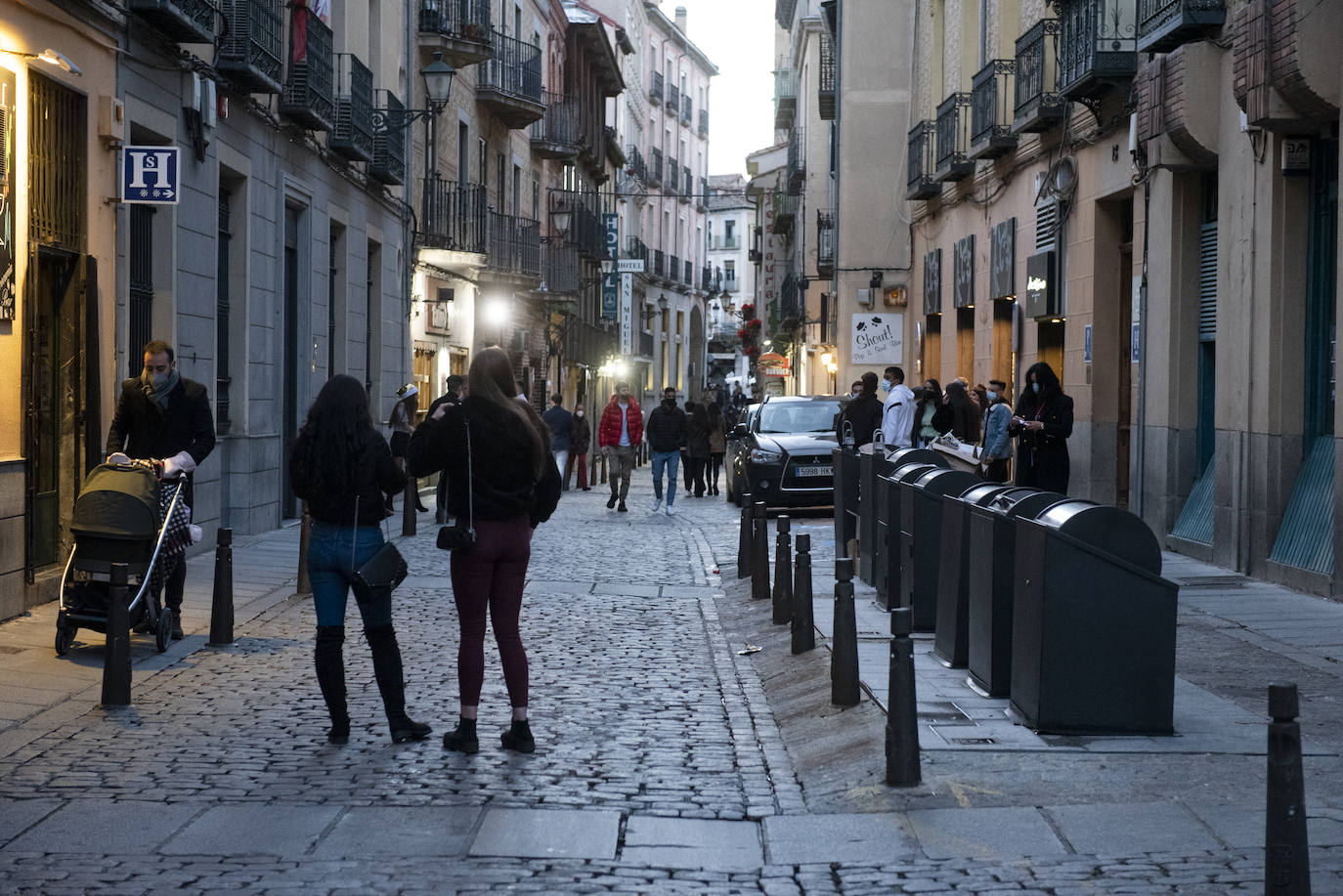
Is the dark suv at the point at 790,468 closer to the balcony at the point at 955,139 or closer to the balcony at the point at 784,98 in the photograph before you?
the balcony at the point at 955,139

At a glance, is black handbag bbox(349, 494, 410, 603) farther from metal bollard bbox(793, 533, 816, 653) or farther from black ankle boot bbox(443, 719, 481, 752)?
metal bollard bbox(793, 533, 816, 653)

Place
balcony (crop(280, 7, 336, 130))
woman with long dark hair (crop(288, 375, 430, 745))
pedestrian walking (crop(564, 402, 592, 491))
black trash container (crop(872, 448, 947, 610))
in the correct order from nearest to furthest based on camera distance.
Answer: woman with long dark hair (crop(288, 375, 430, 745)) < black trash container (crop(872, 448, 947, 610)) < balcony (crop(280, 7, 336, 130)) < pedestrian walking (crop(564, 402, 592, 491))

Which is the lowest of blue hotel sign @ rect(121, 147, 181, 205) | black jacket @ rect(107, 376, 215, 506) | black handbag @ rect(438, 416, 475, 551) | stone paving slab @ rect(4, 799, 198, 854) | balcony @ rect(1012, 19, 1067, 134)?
stone paving slab @ rect(4, 799, 198, 854)

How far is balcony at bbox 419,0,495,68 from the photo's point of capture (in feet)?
89.8

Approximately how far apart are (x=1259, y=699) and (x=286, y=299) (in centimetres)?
1471

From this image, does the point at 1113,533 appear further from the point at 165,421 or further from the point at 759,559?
the point at 759,559

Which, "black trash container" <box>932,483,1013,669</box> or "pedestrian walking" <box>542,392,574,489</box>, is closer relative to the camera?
"black trash container" <box>932,483,1013,669</box>

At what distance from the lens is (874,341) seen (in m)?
32.2

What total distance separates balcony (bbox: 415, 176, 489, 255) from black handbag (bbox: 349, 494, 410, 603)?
2086 centimetres

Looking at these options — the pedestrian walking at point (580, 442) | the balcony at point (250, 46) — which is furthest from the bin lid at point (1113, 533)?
the pedestrian walking at point (580, 442)

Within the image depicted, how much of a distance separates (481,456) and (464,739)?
1.22 metres

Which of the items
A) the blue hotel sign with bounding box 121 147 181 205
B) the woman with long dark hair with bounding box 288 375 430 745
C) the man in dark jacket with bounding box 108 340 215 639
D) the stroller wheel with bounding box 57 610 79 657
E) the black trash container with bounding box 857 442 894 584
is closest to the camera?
the woman with long dark hair with bounding box 288 375 430 745

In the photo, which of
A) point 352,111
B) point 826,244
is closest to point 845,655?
point 352,111

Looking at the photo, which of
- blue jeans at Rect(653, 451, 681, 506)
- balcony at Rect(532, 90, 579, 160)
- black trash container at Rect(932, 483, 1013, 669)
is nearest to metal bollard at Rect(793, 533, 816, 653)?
black trash container at Rect(932, 483, 1013, 669)
